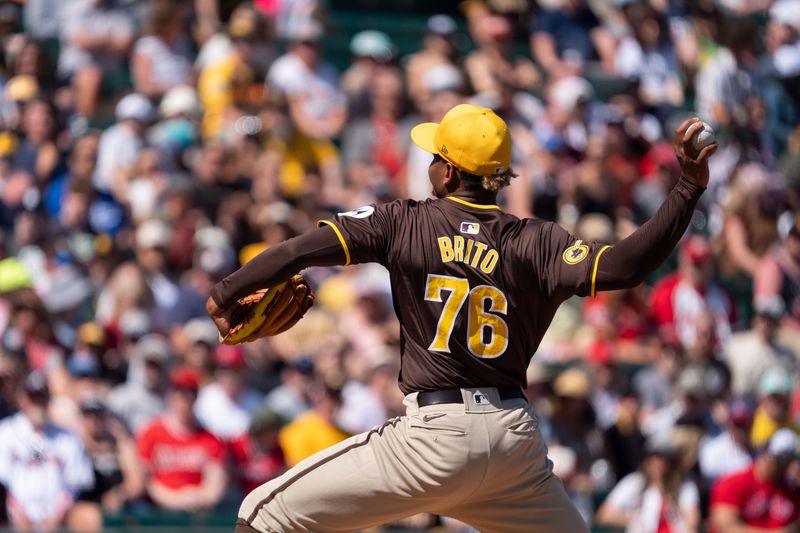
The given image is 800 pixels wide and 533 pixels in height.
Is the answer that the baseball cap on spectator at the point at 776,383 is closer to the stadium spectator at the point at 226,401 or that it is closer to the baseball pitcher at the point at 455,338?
the stadium spectator at the point at 226,401

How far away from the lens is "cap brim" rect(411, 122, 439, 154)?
5953mm

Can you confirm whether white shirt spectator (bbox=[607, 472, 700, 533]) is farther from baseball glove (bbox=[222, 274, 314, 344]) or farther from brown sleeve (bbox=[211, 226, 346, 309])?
brown sleeve (bbox=[211, 226, 346, 309])

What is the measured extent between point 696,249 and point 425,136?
738 cm

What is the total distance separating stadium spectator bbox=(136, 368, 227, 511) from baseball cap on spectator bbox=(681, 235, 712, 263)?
4.69 metres

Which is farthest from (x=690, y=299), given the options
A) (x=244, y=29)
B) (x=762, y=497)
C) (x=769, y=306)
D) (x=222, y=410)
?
(x=244, y=29)

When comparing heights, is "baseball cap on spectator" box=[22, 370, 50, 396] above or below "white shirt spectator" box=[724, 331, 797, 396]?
above

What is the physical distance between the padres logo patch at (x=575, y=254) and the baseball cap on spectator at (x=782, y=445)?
545 centimetres

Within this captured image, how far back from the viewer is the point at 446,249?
5.63 m

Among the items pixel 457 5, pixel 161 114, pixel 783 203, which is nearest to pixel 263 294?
pixel 161 114

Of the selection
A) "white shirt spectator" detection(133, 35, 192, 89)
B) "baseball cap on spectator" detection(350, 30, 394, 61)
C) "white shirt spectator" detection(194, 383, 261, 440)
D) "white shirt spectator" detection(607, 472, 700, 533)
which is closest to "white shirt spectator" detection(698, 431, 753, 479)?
"white shirt spectator" detection(607, 472, 700, 533)

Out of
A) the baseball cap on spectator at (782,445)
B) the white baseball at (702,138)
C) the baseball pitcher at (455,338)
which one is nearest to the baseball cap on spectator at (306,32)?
the baseball cap on spectator at (782,445)

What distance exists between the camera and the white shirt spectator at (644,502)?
1026 centimetres

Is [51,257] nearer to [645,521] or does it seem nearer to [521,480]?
[645,521]

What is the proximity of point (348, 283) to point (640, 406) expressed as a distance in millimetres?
2428
